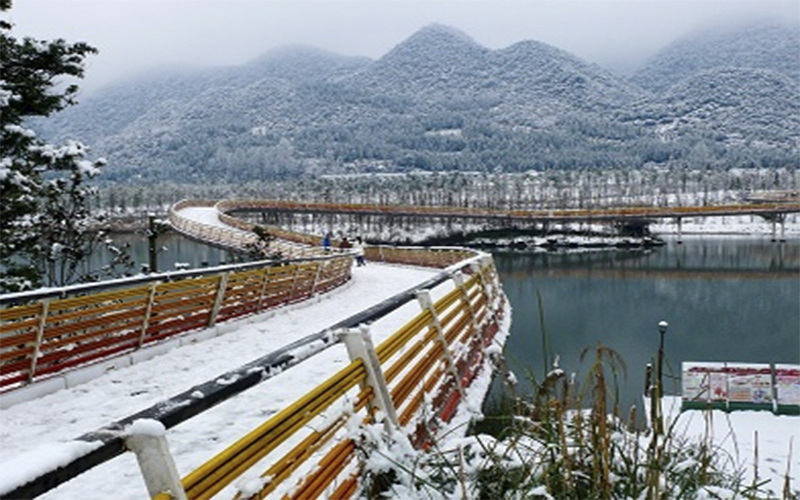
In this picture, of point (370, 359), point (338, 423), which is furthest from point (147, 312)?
point (338, 423)

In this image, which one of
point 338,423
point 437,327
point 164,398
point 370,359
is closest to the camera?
point 338,423

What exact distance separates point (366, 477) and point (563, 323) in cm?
3399

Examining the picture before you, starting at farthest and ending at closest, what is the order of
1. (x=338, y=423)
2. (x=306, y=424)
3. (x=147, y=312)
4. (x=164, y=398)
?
(x=147, y=312) → (x=164, y=398) → (x=338, y=423) → (x=306, y=424)

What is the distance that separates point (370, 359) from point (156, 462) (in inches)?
72.6

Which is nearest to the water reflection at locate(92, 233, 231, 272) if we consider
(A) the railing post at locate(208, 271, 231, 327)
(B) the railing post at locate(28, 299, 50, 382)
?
(A) the railing post at locate(208, 271, 231, 327)

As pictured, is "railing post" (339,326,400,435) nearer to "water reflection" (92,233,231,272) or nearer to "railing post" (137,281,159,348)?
"railing post" (137,281,159,348)

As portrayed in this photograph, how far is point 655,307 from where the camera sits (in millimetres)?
40812

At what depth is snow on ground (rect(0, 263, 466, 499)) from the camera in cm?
427

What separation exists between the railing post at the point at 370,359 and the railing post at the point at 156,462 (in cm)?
173

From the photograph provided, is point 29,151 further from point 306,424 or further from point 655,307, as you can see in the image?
point 655,307

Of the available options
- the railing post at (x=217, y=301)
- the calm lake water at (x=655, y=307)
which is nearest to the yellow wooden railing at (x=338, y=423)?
the calm lake water at (x=655, y=307)

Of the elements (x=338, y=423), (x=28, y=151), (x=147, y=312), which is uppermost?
(x=28, y=151)

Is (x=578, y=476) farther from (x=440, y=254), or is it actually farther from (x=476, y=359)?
(x=440, y=254)

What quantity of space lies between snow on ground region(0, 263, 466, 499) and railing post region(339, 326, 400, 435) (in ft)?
4.87
